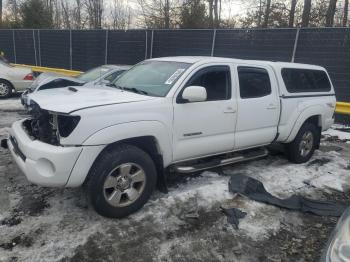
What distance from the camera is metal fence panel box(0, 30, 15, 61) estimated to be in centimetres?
2056

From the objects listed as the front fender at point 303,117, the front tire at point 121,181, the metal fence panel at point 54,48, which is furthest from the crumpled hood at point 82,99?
the metal fence panel at point 54,48

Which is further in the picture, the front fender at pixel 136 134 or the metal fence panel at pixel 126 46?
the metal fence panel at pixel 126 46

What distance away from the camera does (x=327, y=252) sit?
235 centimetres

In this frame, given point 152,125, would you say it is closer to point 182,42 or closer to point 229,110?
point 229,110

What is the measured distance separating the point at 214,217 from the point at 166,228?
64 centimetres

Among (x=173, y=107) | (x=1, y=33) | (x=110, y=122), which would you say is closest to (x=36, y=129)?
(x=110, y=122)

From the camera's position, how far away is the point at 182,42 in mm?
13039

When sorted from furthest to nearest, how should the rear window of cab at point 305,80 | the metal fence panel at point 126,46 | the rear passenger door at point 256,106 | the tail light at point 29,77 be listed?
the metal fence panel at point 126,46 → the tail light at point 29,77 → the rear window of cab at point 305,80 → the rear passenger door at point 256,106

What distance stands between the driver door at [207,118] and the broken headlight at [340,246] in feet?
7.33

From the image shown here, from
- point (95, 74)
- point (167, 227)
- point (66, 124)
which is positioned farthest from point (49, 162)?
point (95, 74)

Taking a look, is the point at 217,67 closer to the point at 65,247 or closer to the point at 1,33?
the point at 65,247

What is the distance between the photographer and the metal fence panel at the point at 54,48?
17.3m

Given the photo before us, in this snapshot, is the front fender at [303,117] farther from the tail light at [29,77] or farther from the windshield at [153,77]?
the tail light at [29,77]

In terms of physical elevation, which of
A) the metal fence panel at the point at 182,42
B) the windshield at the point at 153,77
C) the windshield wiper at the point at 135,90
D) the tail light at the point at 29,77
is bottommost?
Answer: the tail light at the point at 29,77
